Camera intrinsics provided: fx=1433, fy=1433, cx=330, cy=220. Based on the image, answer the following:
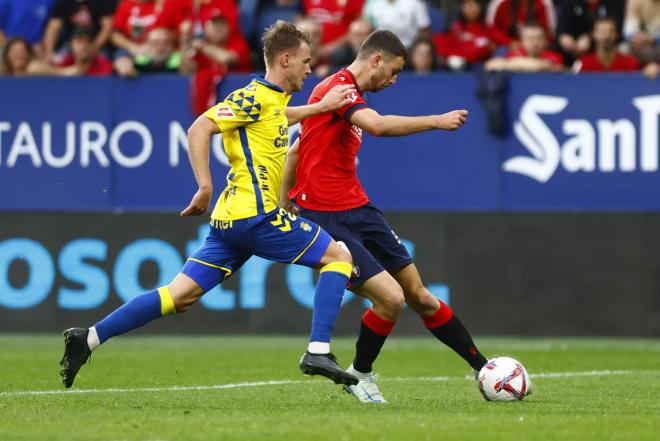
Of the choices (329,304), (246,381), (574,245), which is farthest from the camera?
(574,245)

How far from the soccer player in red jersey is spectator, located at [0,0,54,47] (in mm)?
8840

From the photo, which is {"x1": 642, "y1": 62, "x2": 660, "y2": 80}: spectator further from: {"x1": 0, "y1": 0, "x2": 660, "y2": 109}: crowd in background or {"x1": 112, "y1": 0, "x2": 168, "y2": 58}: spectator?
{"x1": 112, "y1": 0, "x2": 168, "y2": 58}: spectator

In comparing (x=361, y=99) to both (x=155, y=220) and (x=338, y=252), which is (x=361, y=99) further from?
(x=155, y=220)

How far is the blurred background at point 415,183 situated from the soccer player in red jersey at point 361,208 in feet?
18.0

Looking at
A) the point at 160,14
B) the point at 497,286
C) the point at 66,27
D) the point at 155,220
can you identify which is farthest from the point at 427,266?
the point at 66,27

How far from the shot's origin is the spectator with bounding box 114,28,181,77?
50.2ft

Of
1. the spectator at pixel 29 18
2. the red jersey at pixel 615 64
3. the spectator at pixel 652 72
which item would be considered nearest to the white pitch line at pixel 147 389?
the spectator at pixel 652 72

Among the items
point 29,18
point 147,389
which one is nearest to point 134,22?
point 29,18

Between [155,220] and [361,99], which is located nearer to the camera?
[361,99]

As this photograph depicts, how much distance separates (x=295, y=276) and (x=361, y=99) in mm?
6174

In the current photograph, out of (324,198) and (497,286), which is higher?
(324,198)

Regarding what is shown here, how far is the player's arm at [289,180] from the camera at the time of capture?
884cm

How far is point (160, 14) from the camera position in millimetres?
16281

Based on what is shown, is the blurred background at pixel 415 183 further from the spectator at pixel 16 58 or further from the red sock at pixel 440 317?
the red sock at pixel 440 317
